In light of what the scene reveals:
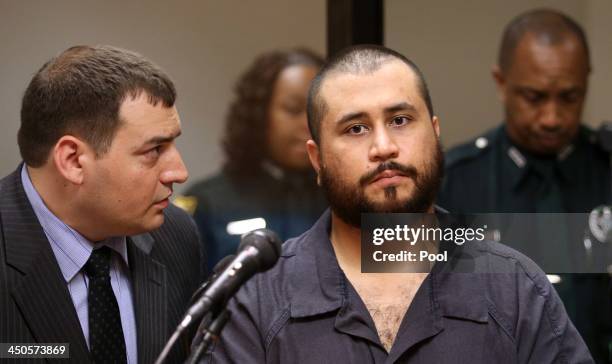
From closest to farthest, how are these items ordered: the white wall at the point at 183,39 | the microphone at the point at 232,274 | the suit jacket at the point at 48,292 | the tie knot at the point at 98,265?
1. the microphone at the point at 232,274
2. the suit jacket at the point at 48,292
3. the tie knot at the point at 98,265
4. the white wall at the point at 183,39

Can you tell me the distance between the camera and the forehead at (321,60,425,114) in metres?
1.84

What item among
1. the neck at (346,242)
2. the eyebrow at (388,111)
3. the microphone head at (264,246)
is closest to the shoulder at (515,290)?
the neck at (346,242)

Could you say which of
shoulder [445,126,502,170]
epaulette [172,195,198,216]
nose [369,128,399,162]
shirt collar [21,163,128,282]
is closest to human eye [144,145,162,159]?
shirt collar [21,163,128,282]

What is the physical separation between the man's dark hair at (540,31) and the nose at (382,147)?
81 centimetres

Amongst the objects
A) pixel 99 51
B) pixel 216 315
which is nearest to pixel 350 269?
pixel 216 315

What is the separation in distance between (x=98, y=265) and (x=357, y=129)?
61 cm

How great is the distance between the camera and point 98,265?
6.25ft

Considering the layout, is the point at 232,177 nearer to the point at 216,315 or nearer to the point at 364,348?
the point at 364,348

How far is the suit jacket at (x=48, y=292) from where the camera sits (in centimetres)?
180

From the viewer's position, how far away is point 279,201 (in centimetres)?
258

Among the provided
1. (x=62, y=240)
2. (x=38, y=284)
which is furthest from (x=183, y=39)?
(x=38, y=284)

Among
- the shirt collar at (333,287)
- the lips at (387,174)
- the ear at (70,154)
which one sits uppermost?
the ear at (70,154)

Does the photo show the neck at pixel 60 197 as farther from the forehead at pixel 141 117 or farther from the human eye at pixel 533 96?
the human eye at pixel 533 96

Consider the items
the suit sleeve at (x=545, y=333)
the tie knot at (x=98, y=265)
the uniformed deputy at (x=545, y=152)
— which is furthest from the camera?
the uniformed deputy at (x=545, y=152)
